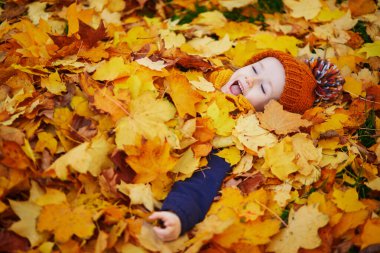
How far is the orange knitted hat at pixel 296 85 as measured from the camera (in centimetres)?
212

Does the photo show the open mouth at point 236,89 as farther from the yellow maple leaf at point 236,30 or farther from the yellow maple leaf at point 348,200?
the yellow maple leaf at point 348,200

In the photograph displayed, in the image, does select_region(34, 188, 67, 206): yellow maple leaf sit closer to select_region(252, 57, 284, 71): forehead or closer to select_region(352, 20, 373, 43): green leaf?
select_region(252, 57, 284, 71): forehead

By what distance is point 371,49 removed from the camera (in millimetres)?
2428

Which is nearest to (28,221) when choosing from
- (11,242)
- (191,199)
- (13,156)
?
(11,242)

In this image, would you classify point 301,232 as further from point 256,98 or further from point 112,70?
point 112,70

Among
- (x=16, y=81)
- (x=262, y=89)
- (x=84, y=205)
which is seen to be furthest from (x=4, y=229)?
(x=262, y=89)

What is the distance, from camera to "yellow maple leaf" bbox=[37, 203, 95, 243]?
134 cm

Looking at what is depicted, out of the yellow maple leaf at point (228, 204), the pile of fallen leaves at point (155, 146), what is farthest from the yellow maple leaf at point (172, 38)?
the yellow maple leaf at point (228, 204)

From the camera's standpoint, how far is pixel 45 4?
255 centimetres

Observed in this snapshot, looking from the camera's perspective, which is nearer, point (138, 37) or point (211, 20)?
point (138, 37)

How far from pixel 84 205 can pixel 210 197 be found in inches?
22.6

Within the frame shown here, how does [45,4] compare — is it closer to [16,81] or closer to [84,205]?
[16,81]

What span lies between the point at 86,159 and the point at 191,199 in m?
0.49

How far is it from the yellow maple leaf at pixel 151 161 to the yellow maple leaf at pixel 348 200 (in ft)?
2.60
